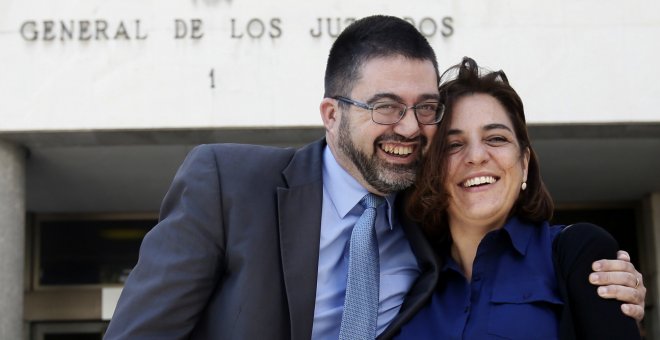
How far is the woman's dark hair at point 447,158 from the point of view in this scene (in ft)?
9.64

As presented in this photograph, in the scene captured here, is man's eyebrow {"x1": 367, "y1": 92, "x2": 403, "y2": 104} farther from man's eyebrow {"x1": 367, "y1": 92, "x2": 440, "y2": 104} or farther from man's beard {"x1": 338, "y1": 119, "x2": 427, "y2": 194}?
man's beard {"x1": 338, "y1": 119, "x2": 427, "y2": 194}

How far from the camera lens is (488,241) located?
9.52 feet

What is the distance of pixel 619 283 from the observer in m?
2.54

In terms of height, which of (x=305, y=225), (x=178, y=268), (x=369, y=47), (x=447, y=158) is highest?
(x=369, y=47)

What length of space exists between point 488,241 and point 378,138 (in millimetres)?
491

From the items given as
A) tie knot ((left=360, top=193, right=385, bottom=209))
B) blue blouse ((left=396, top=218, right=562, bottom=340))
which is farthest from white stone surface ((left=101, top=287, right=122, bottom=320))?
blue blouse ((left=396, top=218, right=562, bottom=340))

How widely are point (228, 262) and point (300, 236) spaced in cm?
25

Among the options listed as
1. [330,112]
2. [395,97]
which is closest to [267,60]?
[330,112]

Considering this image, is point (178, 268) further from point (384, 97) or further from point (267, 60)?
point (267, 60)

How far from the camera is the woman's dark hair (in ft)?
9.64

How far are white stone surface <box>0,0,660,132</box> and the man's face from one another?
523 centimetres

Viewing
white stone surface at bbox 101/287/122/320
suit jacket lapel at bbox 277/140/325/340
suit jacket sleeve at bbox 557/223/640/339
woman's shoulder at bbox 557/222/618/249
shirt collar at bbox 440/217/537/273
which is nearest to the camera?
suit jacket sleeve at bbox 557/223/640/339

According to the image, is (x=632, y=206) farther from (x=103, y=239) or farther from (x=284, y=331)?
(x=284, y=331)

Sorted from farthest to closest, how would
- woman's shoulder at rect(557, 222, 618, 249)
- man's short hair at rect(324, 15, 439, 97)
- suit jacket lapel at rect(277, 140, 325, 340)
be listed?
man's short hair at rect(324, 15, 439, 97) < suit jacket lapel at rect(277, 140, 325, 340) < woman's shoulder at rect(557, 222, 618, 249)
